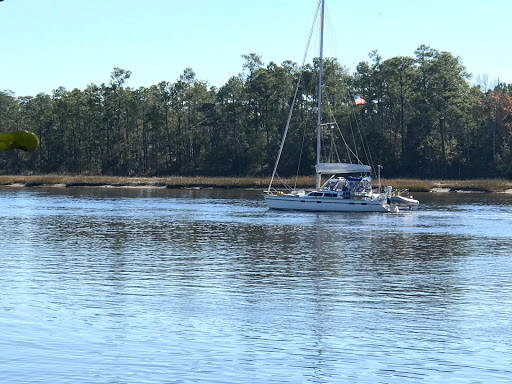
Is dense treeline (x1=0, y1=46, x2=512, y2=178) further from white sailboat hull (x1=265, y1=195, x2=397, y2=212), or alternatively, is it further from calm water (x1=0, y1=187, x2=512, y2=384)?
calm water (x1=0, y1=187, x2=512, y2=384)

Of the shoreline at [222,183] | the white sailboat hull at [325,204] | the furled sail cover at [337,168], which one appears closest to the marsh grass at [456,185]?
the shoreline at [222,183]

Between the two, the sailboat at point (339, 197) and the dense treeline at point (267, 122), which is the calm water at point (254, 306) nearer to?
the sailboat at point (339, 197)

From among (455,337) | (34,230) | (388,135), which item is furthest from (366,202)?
(388,135)

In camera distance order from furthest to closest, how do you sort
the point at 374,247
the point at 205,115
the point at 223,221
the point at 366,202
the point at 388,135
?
the point at 205,115 < the point at 388,135 < the point at 366,202 < the point at 223,221 < the point at 374,247

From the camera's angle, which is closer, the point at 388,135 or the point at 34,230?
the point at 34,230

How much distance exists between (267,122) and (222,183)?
21502 millimetres

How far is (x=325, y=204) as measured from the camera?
79.0 m

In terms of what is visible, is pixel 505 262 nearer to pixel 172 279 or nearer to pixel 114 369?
pixel 172 279

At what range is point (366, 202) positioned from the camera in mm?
79562

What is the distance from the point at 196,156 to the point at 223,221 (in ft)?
324

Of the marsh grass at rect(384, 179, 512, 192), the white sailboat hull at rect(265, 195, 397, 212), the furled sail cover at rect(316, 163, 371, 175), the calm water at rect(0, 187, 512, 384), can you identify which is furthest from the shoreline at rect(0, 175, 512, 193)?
the calm water at rect(0, 187, 512, 384)

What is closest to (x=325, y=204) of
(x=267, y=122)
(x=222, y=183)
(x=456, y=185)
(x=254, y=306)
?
(x=254, y=306)

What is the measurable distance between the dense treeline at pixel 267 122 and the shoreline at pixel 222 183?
6.98m

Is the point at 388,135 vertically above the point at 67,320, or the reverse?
the point at 388,135
